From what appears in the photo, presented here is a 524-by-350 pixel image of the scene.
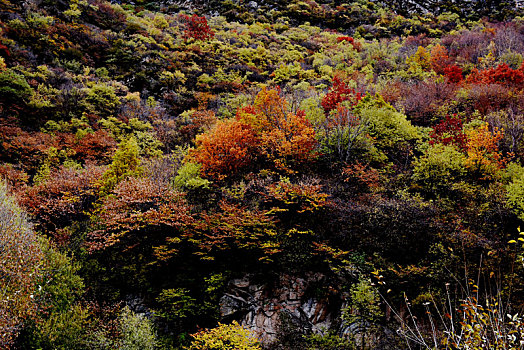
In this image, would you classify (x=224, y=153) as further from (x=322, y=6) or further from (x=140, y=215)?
(x=322, y=6)

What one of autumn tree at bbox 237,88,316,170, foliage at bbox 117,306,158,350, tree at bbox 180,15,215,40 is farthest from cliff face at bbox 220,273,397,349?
tree at bbox 180,15,215,40

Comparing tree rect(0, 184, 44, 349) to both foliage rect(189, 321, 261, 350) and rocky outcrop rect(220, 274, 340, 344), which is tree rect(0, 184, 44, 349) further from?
rocky outcrop rect(220, 274, 340, 344)

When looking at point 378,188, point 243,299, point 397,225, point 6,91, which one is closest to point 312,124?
point 378,188

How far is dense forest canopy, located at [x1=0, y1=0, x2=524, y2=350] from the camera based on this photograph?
396 inches

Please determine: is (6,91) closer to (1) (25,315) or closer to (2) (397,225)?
(1) (25,315)

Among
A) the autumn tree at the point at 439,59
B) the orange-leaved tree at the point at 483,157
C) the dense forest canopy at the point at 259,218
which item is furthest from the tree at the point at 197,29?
the orange-leaved tree at the point at 483,157

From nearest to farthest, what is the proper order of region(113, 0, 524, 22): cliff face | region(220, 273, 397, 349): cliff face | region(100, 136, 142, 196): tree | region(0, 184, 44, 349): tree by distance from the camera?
region(0, 184, 44, 349): tree < region(220, 273, 397, 349): cliff face < region(100, 136, 142, 196): tree < region(113, 0, 524, 22): cliff face

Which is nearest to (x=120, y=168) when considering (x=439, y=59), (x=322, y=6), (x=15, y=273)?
(x=15, y=273)

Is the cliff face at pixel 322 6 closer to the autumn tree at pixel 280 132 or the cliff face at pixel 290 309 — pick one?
the autumn tree at pixel 280 132

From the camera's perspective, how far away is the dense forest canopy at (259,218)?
1006 cm

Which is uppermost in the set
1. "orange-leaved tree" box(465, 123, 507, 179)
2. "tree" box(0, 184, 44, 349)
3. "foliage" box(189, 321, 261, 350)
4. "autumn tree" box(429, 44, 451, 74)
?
"autumn tree" box(429, 44, 451, 74)

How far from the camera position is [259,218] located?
37.8ft

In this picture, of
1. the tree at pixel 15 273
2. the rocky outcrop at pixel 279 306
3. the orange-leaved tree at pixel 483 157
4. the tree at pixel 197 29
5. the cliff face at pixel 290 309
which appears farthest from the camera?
the tree at pixel 197 29

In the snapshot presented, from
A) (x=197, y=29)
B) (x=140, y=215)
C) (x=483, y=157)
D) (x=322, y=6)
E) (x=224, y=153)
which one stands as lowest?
(x=140, y=215)
